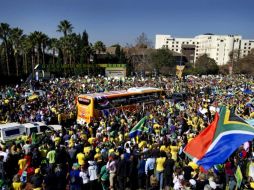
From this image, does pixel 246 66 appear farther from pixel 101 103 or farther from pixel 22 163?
pixel 22 163

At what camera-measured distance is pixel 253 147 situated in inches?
489

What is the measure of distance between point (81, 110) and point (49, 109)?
2378 millimetres

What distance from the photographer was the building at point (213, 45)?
144 m

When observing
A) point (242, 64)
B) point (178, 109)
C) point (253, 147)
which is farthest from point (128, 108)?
point (242, 64)

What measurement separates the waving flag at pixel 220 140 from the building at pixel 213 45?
131277 millimetres

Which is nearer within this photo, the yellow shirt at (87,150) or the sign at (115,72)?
the yellow shirt at (87,150)

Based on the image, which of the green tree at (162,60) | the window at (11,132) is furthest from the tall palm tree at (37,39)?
the window at (11,132)

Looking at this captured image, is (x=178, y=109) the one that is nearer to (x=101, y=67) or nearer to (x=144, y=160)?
(x=144, y=160)

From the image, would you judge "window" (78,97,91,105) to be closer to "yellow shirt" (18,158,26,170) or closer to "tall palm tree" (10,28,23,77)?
"yellow shirt" (18,158,26,170)

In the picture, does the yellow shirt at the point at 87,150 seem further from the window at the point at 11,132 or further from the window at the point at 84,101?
the window at the point at 84,101

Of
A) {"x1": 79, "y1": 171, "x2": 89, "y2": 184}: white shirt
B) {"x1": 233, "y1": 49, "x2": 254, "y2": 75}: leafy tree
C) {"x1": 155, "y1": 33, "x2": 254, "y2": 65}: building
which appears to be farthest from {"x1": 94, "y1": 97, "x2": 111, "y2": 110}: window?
{"x1": 155, "y1": 33, "x2": 254, "y2": 65}: building

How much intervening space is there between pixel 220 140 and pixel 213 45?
14988 centimetres

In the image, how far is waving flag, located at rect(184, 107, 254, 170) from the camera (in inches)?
289

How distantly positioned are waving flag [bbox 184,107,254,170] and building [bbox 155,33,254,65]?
131m
